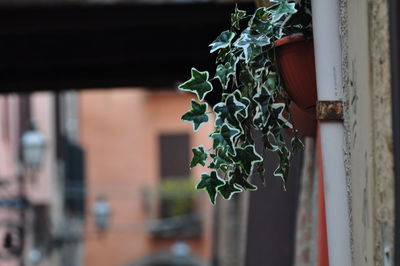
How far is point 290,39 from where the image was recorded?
330cm

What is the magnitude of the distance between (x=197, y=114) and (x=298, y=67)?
404mm

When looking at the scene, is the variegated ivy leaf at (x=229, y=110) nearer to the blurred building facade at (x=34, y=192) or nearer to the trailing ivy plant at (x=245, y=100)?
the trailing ivy plant at (x=245, y=100)

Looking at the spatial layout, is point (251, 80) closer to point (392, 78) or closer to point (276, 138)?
point (276, 138)

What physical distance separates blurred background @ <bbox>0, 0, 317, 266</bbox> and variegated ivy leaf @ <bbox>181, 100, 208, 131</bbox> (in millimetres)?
1567

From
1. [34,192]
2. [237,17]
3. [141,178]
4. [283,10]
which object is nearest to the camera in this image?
[283,10]

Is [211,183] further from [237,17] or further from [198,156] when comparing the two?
[237,17]

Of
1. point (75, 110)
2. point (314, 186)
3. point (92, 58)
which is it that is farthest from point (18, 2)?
point (75, 110)

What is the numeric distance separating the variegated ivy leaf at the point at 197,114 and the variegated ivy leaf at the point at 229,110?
85 millimetres

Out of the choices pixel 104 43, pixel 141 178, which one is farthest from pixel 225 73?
pixel 141 178

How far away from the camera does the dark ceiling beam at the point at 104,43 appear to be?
24.6 ft

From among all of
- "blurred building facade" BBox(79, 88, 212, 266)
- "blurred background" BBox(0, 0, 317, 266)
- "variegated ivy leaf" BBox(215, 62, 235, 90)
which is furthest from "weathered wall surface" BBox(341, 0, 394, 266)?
"blurred building facade" BBox(79, 88, 212, 266)

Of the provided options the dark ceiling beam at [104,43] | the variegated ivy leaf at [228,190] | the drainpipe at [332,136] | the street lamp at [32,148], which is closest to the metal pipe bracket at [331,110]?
the drainpipe at [332,136]

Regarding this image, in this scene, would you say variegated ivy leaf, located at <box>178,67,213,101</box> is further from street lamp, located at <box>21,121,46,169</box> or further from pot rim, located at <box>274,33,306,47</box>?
street lamp, located at <box>21,121,46,169</box>

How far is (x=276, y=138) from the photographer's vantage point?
3348 mm
